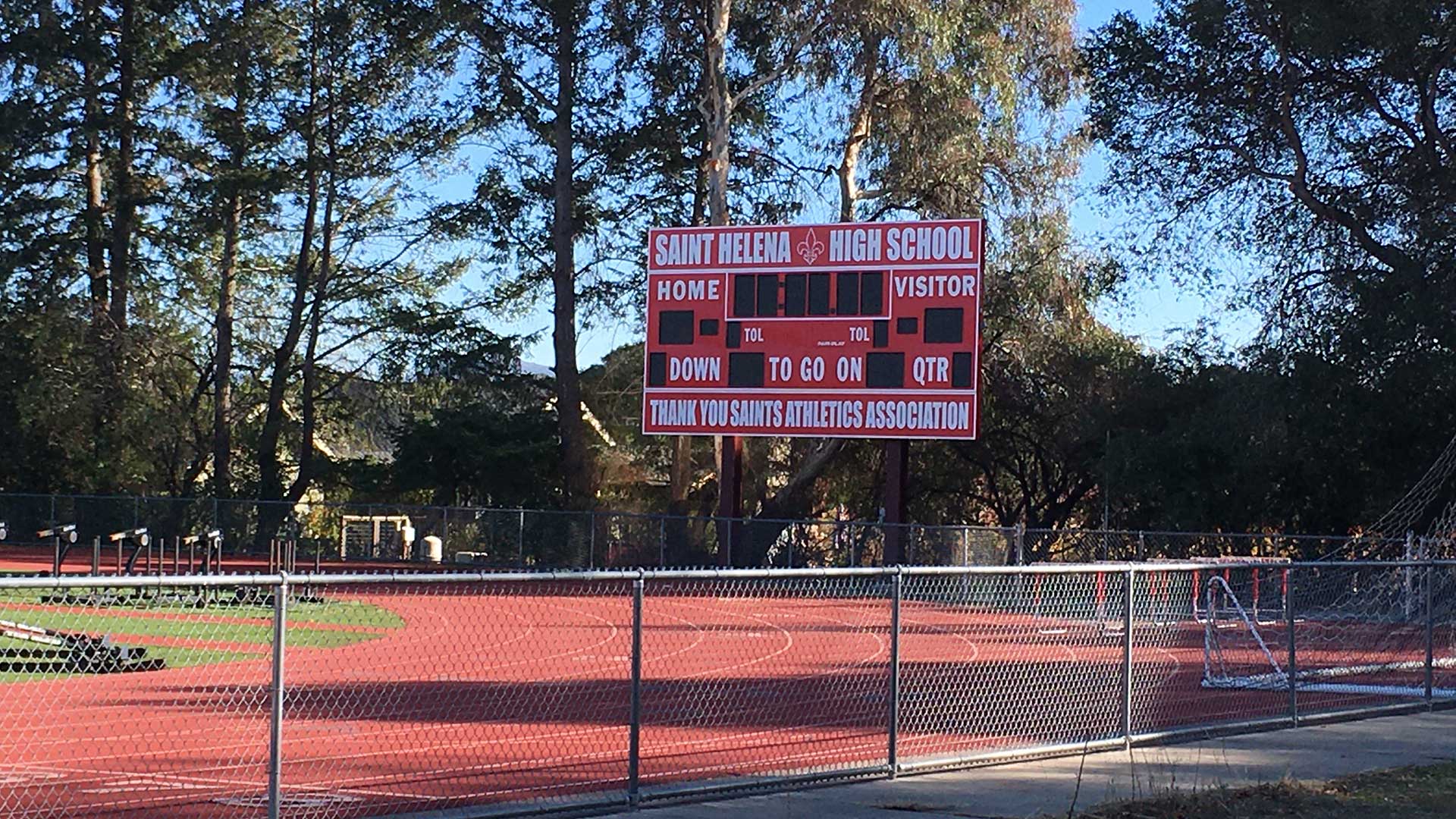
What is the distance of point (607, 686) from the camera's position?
17.9 meters

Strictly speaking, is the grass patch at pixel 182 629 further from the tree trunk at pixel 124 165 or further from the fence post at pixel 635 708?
the tree trunk at pixel 124 165

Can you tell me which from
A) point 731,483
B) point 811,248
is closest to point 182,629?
point 811,248

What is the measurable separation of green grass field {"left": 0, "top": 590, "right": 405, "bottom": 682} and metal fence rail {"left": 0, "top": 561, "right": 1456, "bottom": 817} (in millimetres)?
89

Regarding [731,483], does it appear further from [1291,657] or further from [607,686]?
[1291,657]

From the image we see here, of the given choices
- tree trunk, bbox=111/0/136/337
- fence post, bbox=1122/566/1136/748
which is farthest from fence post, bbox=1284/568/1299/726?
tree trunk, bbox=111/0/136/337

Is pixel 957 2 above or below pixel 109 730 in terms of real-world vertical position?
above

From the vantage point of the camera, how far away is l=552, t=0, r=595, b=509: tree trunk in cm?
5166

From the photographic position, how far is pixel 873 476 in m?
54.2

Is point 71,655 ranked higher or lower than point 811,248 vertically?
lower

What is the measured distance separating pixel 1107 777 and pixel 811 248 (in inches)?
962

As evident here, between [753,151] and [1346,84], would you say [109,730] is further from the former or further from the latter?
[753,151]

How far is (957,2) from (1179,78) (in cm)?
623

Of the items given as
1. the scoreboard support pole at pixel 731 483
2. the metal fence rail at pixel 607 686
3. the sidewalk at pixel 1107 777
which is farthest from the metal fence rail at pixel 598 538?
the sidewalk at pixel 1107 777

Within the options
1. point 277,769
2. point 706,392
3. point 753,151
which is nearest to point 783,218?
point 753,151
